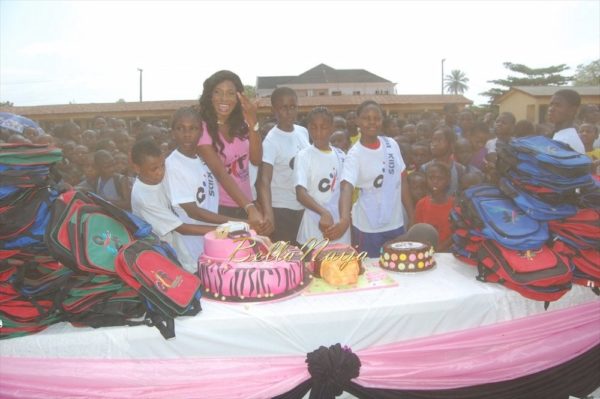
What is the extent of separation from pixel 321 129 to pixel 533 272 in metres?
1.59

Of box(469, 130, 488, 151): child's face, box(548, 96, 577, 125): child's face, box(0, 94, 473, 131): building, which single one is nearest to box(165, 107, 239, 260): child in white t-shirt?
box(548, 96, 577, 125): child's face

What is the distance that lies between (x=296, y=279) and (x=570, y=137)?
2.84 metres

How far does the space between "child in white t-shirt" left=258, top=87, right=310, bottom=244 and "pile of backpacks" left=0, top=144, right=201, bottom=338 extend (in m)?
1.55

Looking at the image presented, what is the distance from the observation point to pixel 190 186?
8.06ft

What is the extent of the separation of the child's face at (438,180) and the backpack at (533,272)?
129cm

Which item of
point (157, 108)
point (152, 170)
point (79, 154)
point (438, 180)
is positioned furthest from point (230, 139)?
point (157, 108)

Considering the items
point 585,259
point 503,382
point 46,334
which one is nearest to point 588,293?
point 585,259

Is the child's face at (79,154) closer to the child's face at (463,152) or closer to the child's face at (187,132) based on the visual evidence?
the child's face at (187,132)

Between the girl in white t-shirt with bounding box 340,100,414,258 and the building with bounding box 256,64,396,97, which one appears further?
the building with bounding box 256,64,396,97

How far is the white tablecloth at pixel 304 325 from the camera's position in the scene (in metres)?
1.70

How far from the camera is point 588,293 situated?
2180mm

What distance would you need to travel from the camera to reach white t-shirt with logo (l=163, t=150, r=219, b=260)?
2426mm

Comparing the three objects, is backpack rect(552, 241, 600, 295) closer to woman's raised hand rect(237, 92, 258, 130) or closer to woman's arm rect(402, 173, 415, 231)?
woman's arm rect(402, 173, 415, 231)

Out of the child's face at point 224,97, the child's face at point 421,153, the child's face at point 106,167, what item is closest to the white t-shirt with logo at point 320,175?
the child's face at point 224,97
